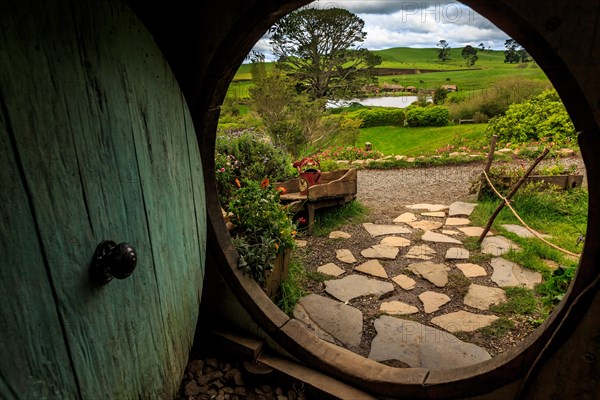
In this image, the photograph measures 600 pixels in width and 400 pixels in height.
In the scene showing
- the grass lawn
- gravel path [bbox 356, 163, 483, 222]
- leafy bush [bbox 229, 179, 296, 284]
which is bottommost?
gravel path [bbox 356, 163, 483, 222]

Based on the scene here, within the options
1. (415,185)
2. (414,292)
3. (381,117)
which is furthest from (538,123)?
(381,117)

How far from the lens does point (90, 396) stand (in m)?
1.08

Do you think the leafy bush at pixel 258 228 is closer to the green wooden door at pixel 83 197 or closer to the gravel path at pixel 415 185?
the green wooden door at pixel 83 197

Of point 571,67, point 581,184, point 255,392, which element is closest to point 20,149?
point 571,67

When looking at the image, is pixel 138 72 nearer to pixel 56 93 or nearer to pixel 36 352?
pixel 56 93

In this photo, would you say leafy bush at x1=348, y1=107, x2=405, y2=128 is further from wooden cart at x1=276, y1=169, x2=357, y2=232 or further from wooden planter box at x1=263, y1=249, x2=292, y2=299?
wooden planter box at x1=263, y1=249, x2=292, y2=299

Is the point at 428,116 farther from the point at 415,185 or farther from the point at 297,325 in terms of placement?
the point at 297,325

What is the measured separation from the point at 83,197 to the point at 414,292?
3.37 m

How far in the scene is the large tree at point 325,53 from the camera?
54.4ft

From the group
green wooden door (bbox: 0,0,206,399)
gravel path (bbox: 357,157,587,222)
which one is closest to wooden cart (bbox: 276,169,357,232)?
gravel path (bbox: 357,157,587,222)

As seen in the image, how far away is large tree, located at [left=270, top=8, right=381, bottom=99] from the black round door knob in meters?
15.9

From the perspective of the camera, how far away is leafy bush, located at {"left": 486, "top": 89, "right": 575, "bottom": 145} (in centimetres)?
905

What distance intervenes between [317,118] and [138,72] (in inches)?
382

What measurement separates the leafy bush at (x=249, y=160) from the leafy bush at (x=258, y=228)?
0.99 m
